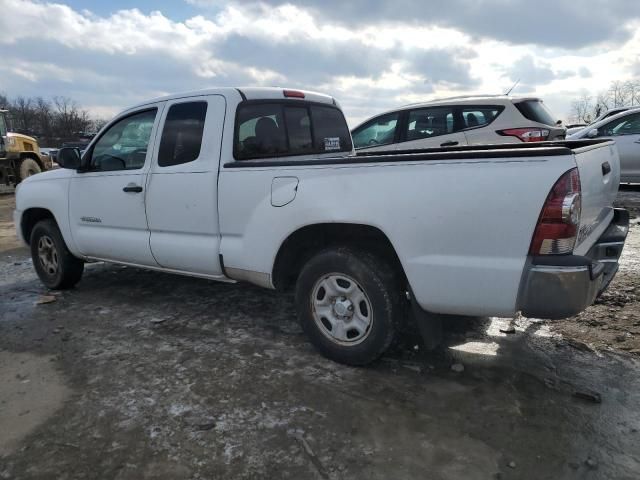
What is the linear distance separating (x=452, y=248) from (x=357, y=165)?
2.49 feet

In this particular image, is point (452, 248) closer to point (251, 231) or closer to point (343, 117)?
point (251, 231)

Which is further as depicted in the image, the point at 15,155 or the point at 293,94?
the point at 15,155

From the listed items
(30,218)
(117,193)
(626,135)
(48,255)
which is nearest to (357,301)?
(117,193)

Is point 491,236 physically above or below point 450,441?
above

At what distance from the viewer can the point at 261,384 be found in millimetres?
3270

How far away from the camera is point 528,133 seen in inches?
304

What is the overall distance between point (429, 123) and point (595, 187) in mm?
5573

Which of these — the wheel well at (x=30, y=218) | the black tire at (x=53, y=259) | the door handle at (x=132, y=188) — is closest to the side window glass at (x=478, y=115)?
the door handle at (x=132, y=188)

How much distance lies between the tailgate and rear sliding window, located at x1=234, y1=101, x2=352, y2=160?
89.1 inches

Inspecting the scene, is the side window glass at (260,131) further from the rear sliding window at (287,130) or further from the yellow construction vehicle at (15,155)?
the yellow construction vehicle at (15,155)

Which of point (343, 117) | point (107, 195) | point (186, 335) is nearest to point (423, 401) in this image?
point (186, 335)

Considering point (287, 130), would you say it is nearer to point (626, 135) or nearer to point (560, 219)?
point (560, 219)

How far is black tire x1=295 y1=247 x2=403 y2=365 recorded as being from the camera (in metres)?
3.22

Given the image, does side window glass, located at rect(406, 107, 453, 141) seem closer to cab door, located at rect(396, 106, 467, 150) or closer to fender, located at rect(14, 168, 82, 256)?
cab door, located at rect(396, 106, 467, 150)
